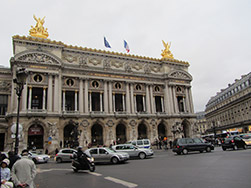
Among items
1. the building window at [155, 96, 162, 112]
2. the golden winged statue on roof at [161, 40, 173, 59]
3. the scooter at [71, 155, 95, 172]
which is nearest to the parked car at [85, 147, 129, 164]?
the scooter at [71, 155, 95, 172]

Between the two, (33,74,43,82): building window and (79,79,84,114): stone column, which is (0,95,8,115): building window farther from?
(79,79,84,114): stone column

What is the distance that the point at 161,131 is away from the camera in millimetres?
45688

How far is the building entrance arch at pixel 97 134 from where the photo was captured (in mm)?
38844

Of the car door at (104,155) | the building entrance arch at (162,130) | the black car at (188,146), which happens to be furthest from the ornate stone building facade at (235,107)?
the car door at (104,155)

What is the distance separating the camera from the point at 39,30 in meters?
38.2

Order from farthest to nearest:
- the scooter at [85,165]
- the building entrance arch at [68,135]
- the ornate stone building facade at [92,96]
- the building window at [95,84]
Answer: the building window at [95,84] → the building entrance arch at [68,135] → the ornate stone building facade at [92,96] → the scooter at [85,165]

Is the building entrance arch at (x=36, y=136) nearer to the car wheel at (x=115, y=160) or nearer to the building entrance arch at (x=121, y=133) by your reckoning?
the building entrance arch at (x=121, y=133)

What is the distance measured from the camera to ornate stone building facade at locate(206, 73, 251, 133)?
5906 centimetres

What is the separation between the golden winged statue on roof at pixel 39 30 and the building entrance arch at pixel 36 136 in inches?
631

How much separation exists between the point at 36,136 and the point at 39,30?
1868 cm

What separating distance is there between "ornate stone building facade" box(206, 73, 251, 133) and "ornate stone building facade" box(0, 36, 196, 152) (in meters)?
16.5

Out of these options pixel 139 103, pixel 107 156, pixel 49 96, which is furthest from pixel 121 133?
pixel 107 156

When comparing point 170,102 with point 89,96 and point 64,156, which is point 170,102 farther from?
point 64,156

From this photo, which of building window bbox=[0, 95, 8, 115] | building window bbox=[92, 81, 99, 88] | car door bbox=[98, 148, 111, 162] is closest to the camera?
car door bbox=[98, 148, 111, 162]
